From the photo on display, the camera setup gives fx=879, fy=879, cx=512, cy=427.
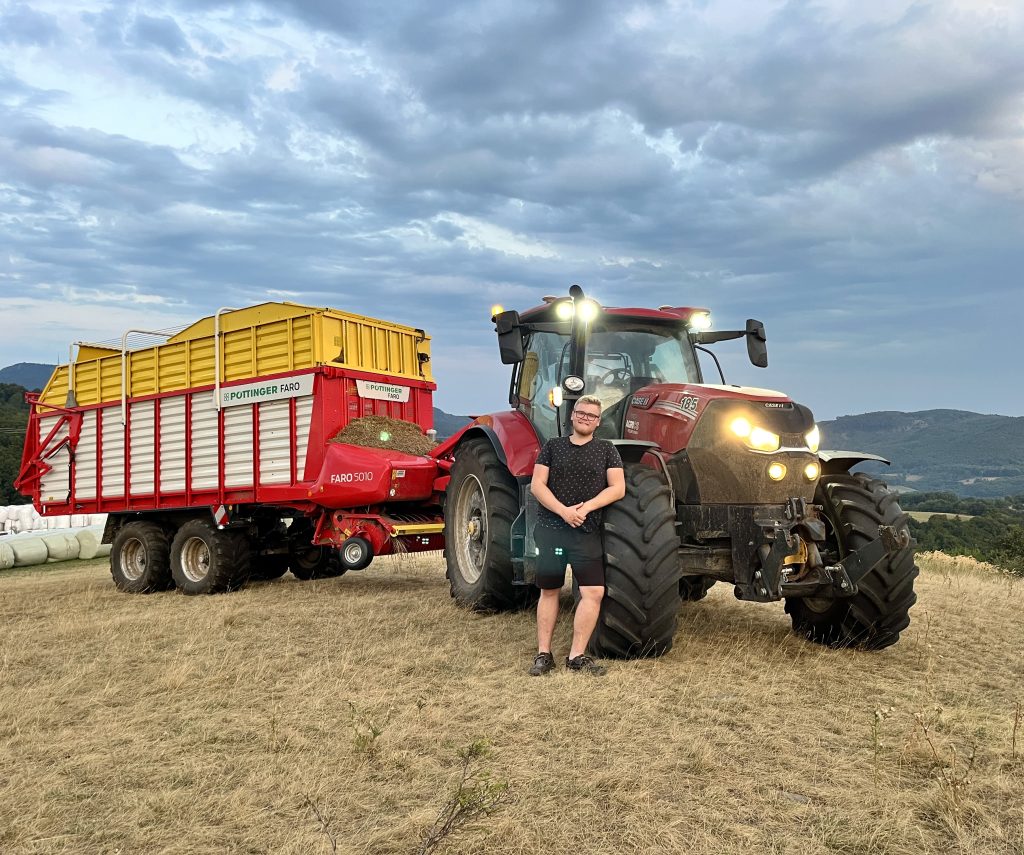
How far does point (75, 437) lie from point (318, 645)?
7537 mm

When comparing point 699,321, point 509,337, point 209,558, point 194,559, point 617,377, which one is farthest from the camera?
point 194,559

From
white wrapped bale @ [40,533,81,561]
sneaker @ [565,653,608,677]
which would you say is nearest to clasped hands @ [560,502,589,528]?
sneaker @ [565,653,608,677]

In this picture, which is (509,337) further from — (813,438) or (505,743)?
(505,743)

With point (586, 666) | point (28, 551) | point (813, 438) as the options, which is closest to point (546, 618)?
point (586, 666)

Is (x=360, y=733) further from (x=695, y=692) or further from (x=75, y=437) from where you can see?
(x=75, y=437)

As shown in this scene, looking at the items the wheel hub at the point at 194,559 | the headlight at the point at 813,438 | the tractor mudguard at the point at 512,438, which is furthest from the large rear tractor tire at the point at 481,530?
the wheel hub at the point at 194,559

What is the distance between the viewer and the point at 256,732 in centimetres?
427

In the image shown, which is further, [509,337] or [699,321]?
[699,321]

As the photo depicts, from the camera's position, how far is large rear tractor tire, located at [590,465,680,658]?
5.17m

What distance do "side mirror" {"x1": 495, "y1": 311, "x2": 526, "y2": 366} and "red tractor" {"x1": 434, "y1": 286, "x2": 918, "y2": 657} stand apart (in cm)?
1

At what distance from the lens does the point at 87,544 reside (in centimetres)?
1783

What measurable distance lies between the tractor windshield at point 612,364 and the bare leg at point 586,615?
1547 millimetres

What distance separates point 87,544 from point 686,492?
15.6 m

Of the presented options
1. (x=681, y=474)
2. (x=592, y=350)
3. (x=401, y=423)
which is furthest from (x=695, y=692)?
(x=401, y=423)
